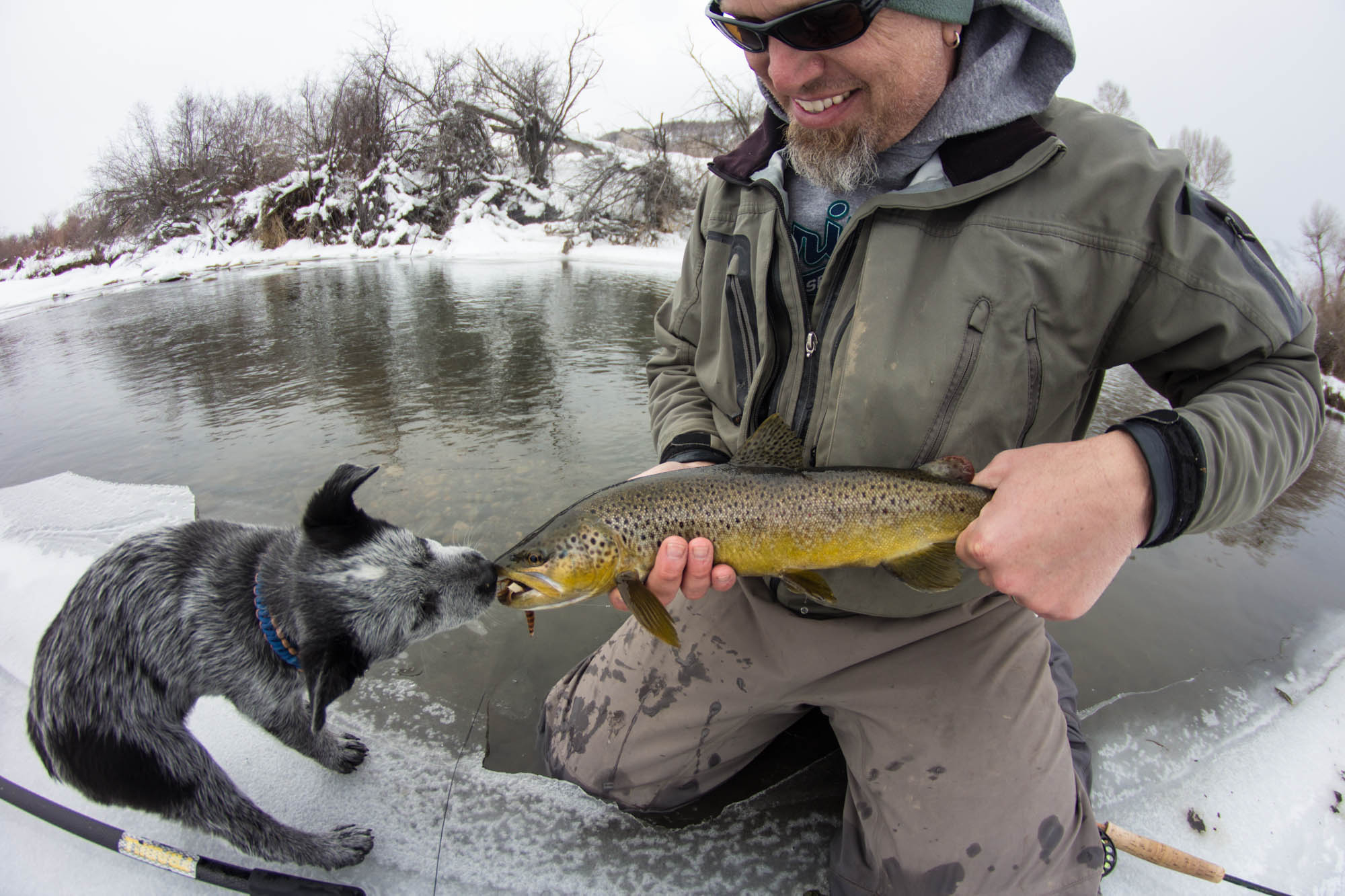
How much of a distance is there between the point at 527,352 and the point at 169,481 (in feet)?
14.8

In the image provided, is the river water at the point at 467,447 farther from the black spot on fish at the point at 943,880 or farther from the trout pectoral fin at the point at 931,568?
the trout pectoral fin at the point at 931,568

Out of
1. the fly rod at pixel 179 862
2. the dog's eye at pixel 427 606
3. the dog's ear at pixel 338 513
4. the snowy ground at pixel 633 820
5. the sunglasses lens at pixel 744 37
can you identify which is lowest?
the snowy ground at pixel 633 820

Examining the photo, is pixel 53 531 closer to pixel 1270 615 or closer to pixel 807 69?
pixel 807 69

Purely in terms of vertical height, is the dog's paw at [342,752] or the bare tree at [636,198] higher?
the bare tree at [636,198]

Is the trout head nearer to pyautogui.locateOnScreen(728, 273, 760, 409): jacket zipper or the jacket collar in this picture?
pyautogui.locateOnScreen(728, 273, 760, 409): jacket zipper

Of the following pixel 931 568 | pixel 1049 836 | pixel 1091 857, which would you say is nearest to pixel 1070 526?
pixel 931 568

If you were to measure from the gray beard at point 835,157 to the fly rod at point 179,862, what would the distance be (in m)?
2.93

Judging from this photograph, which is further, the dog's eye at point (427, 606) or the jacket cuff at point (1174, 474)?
the dog's eye at point (427, 606)

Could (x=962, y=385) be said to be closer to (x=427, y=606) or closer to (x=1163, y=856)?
(x=1163, y=856)

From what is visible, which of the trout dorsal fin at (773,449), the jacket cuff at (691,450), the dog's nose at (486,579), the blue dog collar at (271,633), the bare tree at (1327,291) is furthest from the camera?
the bare tree at (1327,291)

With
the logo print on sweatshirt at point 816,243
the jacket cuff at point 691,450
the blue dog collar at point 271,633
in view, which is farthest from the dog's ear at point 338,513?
the logo print on sweatshirt at point 816,243

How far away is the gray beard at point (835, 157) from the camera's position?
86.0 inches

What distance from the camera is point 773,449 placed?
6.97 ft

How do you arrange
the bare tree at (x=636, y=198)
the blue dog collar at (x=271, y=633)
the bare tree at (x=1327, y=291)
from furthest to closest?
the bare tree at (x=636, y=198) < the bare tree at (x=1327, y=291) < the blue dog collar at (x=271, y=633)
